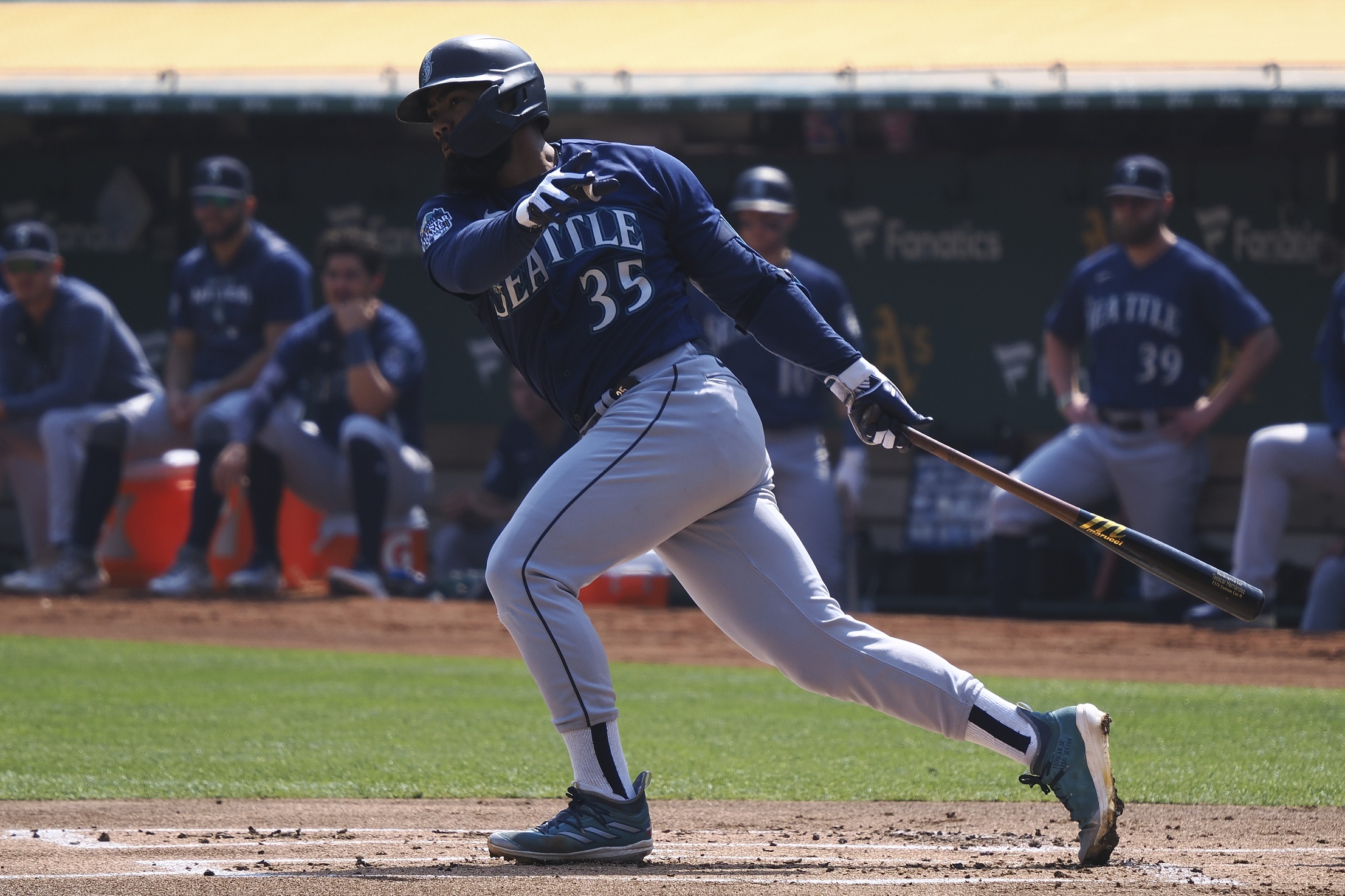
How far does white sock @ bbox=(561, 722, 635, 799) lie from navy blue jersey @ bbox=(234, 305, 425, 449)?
17.1 feet

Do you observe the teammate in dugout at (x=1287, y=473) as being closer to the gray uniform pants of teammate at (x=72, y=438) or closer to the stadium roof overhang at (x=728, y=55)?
the stadium roof overhang at (x=728, y=55)

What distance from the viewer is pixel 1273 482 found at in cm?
712

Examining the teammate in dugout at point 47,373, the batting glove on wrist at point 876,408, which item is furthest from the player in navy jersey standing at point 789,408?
the batting glove on wrist at point 876,408

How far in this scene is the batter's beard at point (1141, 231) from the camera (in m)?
7.48

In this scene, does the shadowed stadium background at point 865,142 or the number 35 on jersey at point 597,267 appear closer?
the number 35 on jersey at point 597,267

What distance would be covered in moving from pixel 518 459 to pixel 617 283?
555cm

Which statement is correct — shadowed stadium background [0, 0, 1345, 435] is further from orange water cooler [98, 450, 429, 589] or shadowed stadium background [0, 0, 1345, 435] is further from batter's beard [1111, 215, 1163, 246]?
orange water cooler [98, 450, 429, 589]

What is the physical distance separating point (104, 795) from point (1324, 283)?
22.9ft

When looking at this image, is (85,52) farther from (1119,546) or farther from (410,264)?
(1119,546)

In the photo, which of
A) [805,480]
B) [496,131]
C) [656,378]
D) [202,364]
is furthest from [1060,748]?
[202,364]

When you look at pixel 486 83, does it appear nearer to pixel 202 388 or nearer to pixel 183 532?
pixel 202 388

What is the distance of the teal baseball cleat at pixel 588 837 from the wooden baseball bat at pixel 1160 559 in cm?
86

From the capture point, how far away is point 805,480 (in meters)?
7.86

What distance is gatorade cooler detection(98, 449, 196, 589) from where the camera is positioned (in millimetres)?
8773
